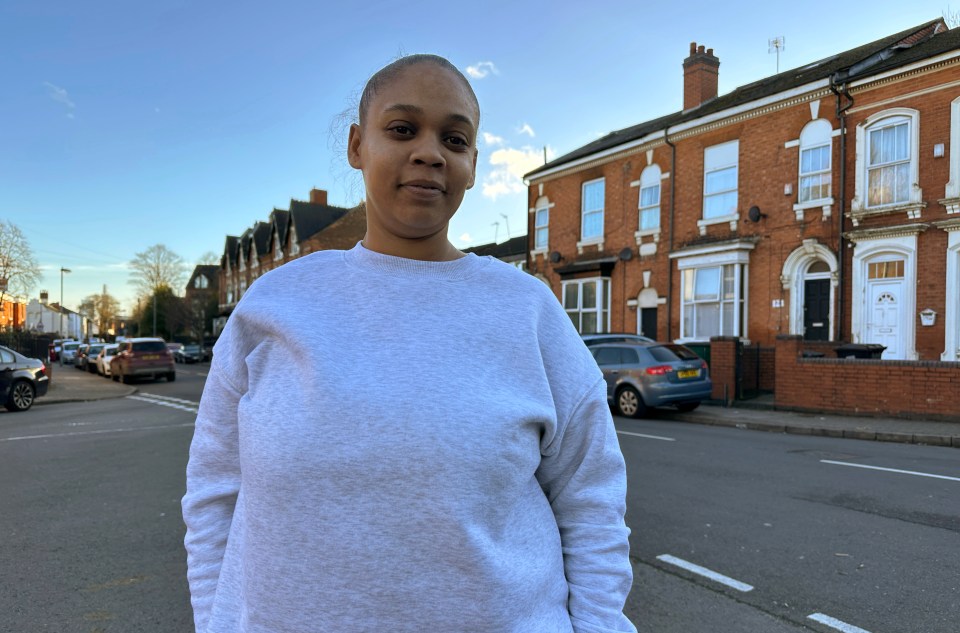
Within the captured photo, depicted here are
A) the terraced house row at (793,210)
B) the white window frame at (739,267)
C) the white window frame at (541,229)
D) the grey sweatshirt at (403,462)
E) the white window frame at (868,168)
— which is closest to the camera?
the grey sweatshirt at (403,462)

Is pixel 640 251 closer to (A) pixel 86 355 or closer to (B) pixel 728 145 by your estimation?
(B) pixel 728 145

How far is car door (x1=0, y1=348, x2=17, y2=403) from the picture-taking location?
14.6 m

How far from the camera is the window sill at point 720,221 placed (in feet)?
60.1

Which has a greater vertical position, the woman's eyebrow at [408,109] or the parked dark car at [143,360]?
the woman's eyebrow at [408,109]

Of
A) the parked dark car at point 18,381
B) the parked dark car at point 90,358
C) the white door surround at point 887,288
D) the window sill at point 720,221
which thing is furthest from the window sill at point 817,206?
the parked dark car at point 90,358

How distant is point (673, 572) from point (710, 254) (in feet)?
51.6

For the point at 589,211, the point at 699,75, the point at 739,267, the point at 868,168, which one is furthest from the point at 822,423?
the point at 699,75

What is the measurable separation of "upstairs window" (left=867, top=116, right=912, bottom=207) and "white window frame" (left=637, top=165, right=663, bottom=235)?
6.45 meters

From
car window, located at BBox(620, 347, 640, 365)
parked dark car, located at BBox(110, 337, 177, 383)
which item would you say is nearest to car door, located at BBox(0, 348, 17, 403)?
parked dark car, located at BBox(110, 337, 177, 383)

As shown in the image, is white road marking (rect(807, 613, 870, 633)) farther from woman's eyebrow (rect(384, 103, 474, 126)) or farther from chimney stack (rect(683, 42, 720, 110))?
chimney stack (rect(683, 42, 720, 110))

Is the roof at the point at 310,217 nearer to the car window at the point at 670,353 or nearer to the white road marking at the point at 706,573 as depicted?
the car window at the point at 670,353

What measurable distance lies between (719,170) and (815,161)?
2956 mm

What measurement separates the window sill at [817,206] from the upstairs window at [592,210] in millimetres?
7454

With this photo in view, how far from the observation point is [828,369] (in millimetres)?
13867
